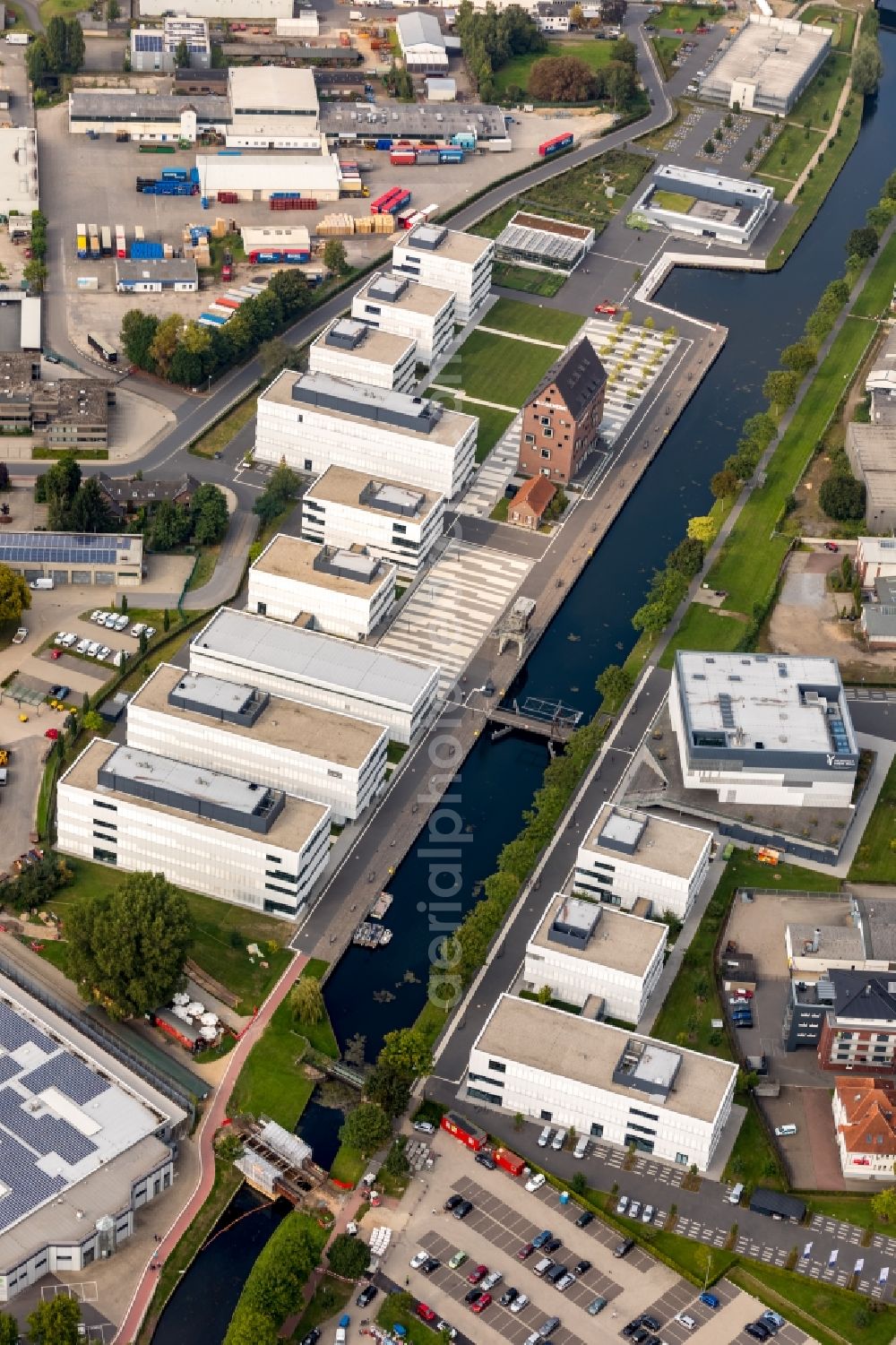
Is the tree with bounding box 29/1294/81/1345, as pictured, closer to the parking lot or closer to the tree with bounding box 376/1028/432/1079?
the parking lot

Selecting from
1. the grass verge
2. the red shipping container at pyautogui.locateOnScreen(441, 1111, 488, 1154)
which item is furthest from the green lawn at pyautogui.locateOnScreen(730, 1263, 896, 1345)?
the grass verge

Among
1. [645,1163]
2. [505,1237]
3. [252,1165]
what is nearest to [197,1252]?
[252,1165]

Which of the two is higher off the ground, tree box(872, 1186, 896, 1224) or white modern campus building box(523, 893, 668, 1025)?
white modern campus building box(523, 893, 668, 1025)

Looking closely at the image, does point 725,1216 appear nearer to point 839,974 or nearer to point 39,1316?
point 839,974

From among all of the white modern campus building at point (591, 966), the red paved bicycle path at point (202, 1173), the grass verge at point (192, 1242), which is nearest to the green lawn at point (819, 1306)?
the white modern campus building at point (591, 966)

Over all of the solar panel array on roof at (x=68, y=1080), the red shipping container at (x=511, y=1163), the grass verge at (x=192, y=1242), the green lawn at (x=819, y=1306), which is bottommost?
the grass verge at (x=192, y=1242)

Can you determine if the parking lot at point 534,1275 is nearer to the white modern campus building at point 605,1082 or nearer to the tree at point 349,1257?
the tree at point 349,1257

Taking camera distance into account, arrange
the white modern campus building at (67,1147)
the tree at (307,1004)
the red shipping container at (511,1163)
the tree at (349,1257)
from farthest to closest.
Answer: the tree at (307,1004) < the red shipping container at (511,1163) < the white modern campus building at (67,1147) < the tree at (349,1257)
